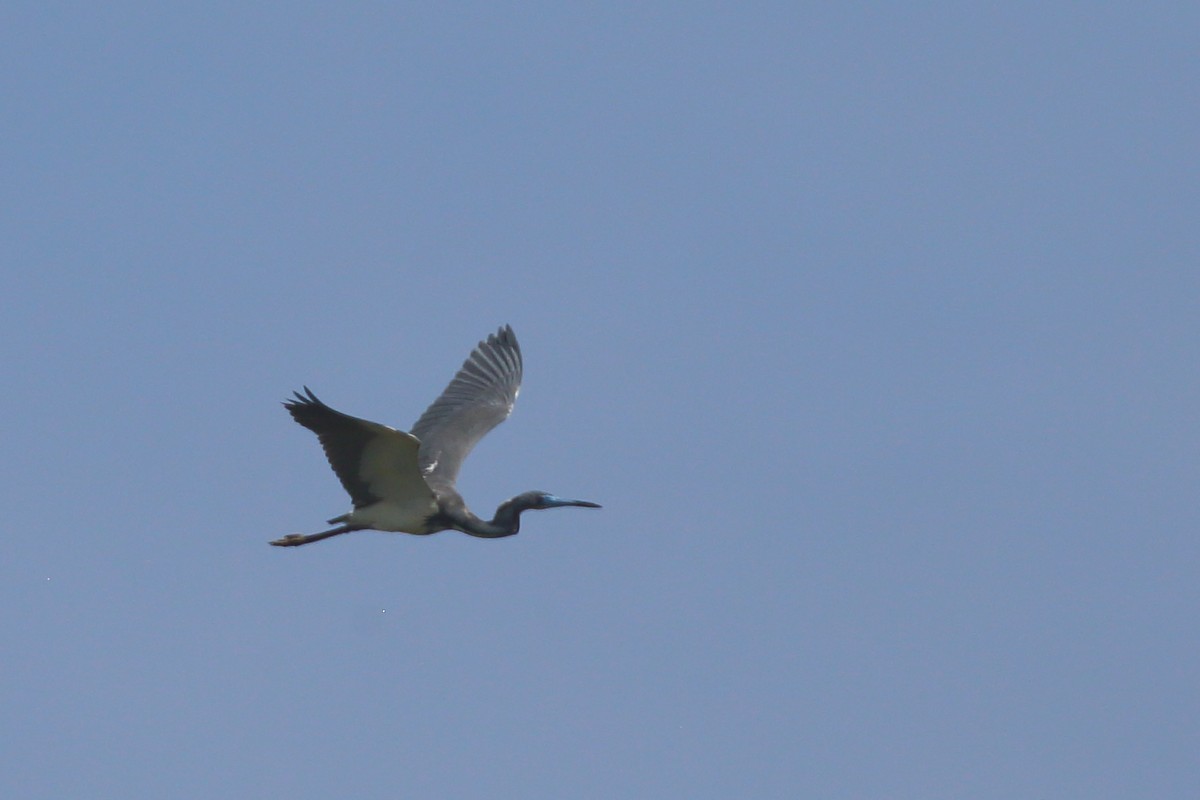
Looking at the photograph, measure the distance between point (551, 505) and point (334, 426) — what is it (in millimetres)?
3316

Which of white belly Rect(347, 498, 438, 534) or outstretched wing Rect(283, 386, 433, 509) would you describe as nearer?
outstretched wing Rect(283, 386, 433, 509)

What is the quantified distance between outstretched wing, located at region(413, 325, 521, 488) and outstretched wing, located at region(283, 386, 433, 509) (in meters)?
1.23

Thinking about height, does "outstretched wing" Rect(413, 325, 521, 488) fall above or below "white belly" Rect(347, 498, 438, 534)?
above

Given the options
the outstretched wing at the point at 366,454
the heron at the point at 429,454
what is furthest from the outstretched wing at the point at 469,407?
the outstretched wing at the point at 366,454

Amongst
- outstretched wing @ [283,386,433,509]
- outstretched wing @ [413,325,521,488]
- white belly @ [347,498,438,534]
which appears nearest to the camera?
outstretched wing @ [283,386,433,509]

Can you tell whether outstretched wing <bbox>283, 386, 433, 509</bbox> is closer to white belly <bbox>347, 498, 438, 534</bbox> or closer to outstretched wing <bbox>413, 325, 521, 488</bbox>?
white belly <bbox>347, 498, 438, 534</bbox>

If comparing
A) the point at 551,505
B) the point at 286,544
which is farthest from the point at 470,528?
the point at 286,544

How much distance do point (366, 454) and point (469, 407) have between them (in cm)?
424

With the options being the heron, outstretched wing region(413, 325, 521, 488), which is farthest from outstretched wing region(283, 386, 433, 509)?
outstretched wing region(413, 325, 521, 488)

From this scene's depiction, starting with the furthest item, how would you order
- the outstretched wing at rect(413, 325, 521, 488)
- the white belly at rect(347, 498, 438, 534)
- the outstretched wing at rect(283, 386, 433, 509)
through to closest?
the outstretched wing at rect(413, 325, 521, 488) → the white belly at rect(347, 498, 438, 534) → the outstretched wing at rect(283, 386, 433, 509)

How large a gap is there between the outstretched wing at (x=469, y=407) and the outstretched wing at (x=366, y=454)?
123 cm

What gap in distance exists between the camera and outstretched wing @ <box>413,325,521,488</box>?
68.5 ft

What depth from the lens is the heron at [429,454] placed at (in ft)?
57.5

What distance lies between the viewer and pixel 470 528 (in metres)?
19.6
